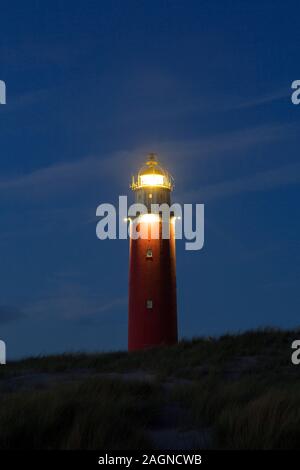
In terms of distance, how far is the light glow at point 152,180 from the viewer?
31031mm

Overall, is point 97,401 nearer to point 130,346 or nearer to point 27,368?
point 27,368

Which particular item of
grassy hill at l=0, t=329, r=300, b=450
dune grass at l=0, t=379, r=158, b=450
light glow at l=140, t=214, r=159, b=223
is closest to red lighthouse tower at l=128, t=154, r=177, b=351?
light glow at l=140, t=214, r=159, b=223

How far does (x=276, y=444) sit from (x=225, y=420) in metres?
1.24

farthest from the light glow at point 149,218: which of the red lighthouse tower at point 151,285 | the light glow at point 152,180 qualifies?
the light glow at point 152,180

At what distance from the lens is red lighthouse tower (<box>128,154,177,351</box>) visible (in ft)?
96.7

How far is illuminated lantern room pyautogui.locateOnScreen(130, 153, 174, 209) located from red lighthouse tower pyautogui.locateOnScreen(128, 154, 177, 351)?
0.16ft

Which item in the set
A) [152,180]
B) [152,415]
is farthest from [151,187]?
[152,415]

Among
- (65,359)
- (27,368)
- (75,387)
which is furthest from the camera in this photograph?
(65,359)

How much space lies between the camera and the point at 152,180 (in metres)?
31.0

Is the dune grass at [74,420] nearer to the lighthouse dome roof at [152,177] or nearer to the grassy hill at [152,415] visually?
the grassy hill at [152,415]

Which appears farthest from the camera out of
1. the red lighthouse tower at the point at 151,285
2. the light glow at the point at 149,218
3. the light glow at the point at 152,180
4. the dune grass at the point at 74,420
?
the light glow at the point at 152,180

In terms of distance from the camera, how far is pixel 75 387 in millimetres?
12562
